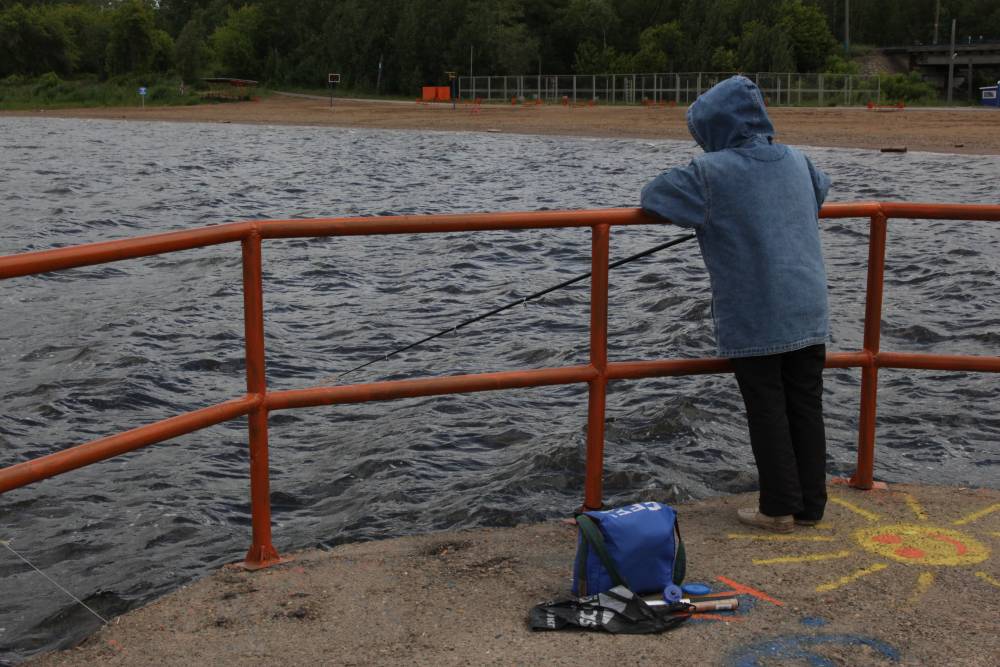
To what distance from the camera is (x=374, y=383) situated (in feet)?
14.6

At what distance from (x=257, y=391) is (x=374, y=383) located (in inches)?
16.3

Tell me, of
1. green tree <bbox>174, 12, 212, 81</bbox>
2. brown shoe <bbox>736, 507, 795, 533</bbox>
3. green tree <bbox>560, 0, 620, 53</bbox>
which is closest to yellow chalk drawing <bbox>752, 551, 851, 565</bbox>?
brown shoe <bbox>736, 507, 795, 533</bbox>

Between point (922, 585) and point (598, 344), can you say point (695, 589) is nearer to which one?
point (922, 585)

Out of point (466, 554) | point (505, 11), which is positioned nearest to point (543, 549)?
point (466, 554)

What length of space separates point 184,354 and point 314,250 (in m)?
7.75

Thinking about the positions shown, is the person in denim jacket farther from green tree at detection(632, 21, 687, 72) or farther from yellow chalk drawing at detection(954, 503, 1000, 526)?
green tree at detection(632, 21, 687, 72)

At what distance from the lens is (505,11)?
102 metres

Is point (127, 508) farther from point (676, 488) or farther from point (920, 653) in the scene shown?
point (920, 653)

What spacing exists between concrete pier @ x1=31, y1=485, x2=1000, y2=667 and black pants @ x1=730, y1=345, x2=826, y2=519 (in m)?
0.16

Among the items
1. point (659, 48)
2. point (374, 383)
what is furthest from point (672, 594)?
point (659, 48)

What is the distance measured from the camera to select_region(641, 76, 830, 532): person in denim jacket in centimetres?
460

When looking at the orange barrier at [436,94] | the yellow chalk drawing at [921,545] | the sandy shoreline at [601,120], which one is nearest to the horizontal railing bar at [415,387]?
the yellow chalk drawing at [921,545]

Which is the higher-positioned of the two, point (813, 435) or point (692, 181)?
point (692, 181)

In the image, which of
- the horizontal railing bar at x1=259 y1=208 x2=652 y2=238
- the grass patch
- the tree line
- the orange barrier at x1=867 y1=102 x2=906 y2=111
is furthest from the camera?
the grass patch
